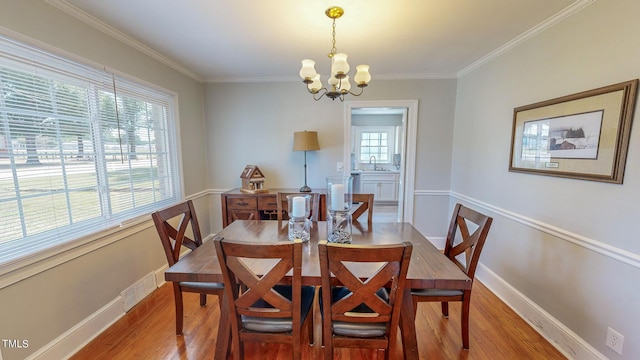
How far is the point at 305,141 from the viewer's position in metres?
3.11

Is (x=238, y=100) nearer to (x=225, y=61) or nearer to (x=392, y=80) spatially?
(x=225, y=61)

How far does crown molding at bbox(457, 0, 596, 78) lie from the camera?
1.62 metres

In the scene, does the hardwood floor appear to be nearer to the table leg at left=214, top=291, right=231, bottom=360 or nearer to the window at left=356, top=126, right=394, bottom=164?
the table leg at left=214, top=291, right=231, bottom=360

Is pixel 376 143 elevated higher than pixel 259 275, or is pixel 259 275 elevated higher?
pixel 376 143

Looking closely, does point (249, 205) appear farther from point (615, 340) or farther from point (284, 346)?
point (615, 340)

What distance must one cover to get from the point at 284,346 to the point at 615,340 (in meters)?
2.03

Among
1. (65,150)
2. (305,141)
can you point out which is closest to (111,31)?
(65,150)

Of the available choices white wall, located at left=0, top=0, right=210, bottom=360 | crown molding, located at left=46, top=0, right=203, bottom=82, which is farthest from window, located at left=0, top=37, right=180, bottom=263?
crown molding, located at left=46, top=0, right=203, bottom=82

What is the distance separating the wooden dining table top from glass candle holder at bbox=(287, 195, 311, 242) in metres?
0.08

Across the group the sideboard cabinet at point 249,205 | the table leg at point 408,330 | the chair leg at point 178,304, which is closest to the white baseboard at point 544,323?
the table leg at point 408,330

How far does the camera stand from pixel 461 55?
2.55 meters

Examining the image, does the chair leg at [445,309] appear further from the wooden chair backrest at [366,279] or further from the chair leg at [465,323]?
the wooden chair backrest at [366,279]

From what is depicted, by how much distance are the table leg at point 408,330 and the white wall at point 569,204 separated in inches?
46.9

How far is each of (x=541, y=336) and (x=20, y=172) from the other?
367 cm
